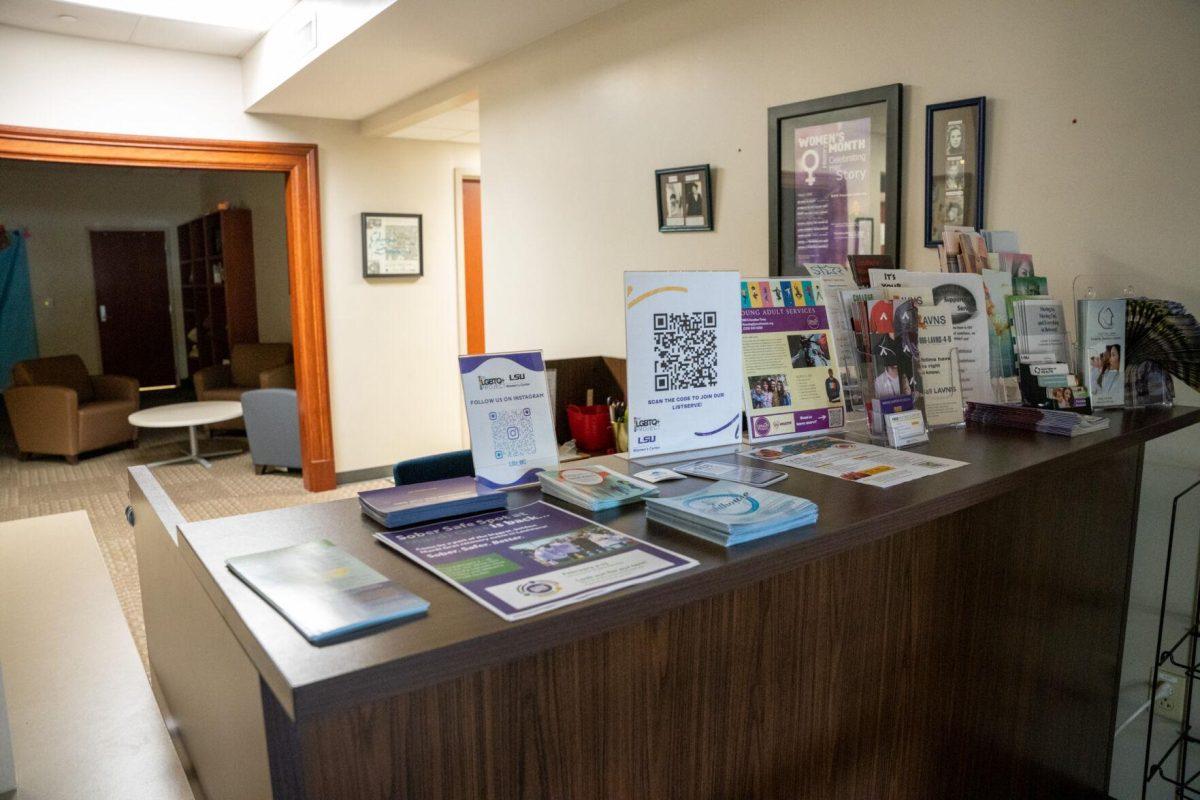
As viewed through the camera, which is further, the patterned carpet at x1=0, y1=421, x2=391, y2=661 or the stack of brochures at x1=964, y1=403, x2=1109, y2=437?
the patterned carpet at x1=0, y1=421, x2=391, y2=661

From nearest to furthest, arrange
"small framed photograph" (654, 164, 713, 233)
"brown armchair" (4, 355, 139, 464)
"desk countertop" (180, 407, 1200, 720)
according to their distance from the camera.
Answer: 1. "desk countertop" (180, 407, 1200, 720)
2. "small framed photograph" (654, 164, 713, 233)
3. "brown armchair" (4, 355, 139, 464)

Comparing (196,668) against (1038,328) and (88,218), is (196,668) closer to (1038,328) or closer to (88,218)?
(1038,328)

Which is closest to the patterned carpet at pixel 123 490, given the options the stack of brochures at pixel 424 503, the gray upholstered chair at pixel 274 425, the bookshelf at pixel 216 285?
the gray upholstered chair at pixel 274 425

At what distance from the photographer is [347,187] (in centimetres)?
570

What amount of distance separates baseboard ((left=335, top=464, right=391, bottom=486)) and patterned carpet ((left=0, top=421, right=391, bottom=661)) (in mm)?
51

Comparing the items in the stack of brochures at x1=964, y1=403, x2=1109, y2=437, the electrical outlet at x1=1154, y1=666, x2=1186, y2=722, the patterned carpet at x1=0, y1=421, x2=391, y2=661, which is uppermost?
the stack of brochures at x1=964, y1=403, x2=1109, y2=437

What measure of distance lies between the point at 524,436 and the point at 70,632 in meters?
1.98

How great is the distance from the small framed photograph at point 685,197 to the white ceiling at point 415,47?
32.0 inches

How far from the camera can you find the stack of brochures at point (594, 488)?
130 cm

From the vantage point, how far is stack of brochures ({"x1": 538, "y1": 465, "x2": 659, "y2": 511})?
1.30 metres

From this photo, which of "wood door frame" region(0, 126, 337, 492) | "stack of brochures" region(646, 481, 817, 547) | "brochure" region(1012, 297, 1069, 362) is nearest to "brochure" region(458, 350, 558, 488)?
"stack of brochures" region(646, 481, 817, 547)

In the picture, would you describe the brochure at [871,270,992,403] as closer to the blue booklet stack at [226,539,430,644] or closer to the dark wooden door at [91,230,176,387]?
the blue booklet stack at [226,539,430,644]

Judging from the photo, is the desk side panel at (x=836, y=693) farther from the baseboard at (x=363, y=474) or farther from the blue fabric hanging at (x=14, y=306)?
the blue fabric hanging at (x=14, y=306)

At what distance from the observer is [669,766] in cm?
135
